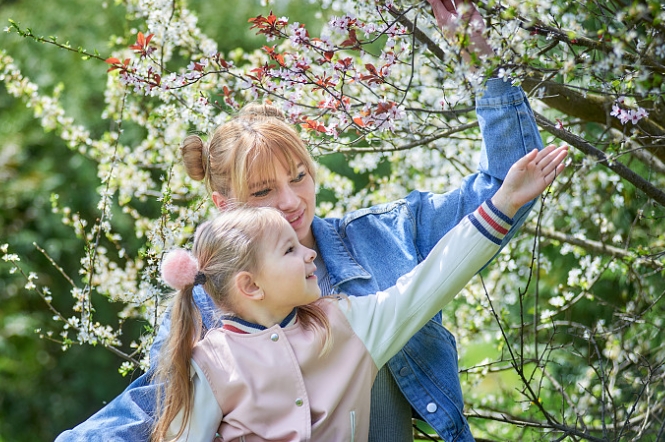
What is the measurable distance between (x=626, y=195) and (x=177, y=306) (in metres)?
1.91

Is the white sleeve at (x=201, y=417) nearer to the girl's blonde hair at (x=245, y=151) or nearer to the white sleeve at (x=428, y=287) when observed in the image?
the white sleeve at (x=428, y=287)

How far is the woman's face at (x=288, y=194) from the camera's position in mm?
2088

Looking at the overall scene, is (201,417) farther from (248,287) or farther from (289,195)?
(289,195)

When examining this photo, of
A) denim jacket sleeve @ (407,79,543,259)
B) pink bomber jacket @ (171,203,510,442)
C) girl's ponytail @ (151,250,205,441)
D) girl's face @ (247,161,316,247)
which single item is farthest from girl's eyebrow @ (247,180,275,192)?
denim jacket sleeve @ (407,79,543,259)

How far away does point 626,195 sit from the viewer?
315 cm

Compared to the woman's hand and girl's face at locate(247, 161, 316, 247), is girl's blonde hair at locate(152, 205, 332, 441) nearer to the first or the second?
girl's face at locate(247, 161, 316, 247)

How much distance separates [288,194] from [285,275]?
0.26 meters

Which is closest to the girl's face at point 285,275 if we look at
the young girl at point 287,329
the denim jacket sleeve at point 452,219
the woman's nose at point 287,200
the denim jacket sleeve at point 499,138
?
the young girl at point 287,329

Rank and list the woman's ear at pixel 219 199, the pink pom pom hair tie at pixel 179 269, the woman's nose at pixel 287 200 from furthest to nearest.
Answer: the woman's ear at pixel 219 199 < the woman's nose at pixel 287 200 < the pink pom pom hair tie at pixel 179 269

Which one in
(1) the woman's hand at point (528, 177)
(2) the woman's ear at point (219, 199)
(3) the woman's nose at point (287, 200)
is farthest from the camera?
(2) the woman's ear at point (219, 199)

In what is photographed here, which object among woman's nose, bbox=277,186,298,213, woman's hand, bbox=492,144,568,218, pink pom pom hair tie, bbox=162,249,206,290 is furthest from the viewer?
woman's nose, bbox=277,186,298,213

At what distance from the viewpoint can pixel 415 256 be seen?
2.14 meters

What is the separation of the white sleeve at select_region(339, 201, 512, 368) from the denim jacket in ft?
0.46

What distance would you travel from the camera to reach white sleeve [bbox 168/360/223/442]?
185 centimetres
